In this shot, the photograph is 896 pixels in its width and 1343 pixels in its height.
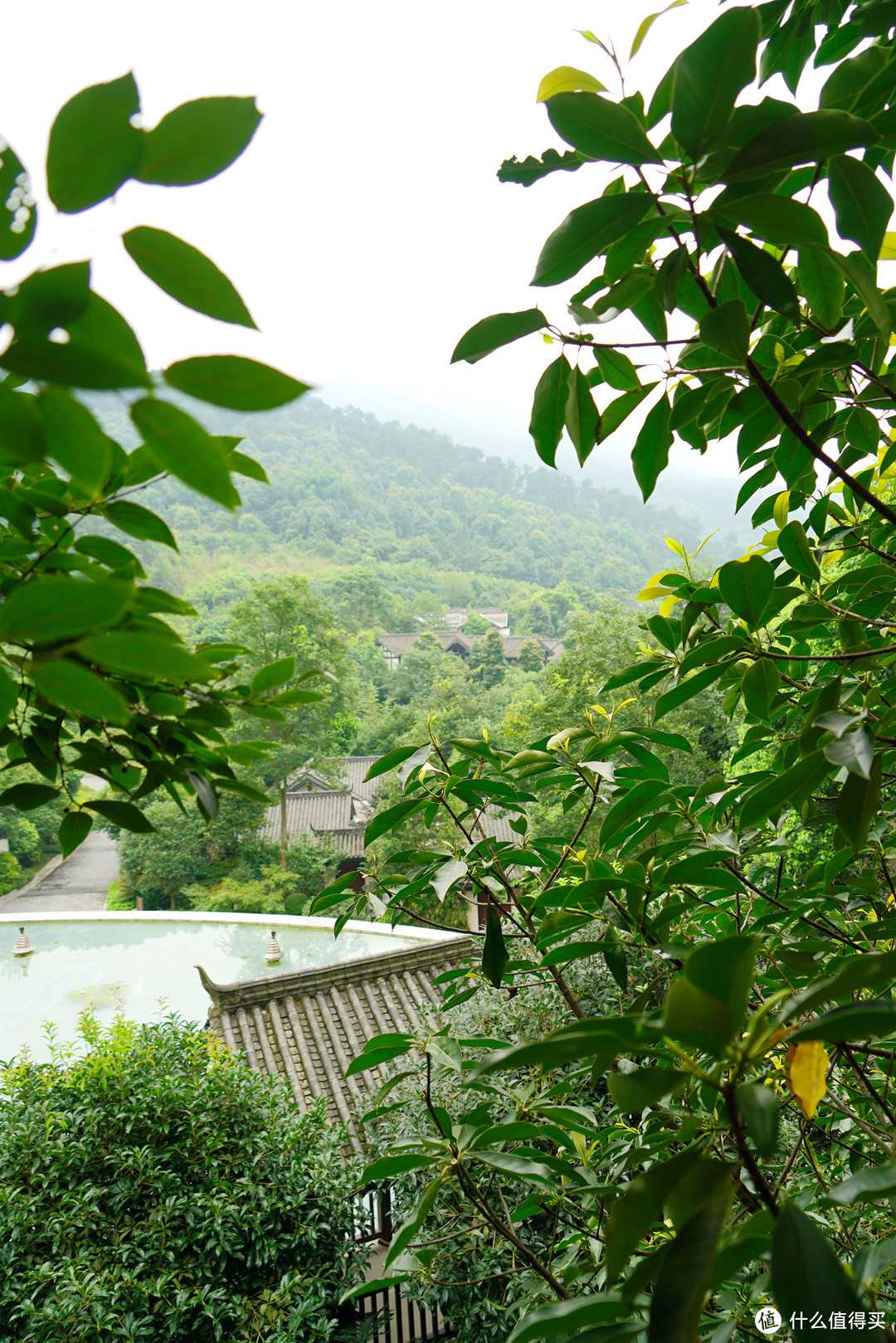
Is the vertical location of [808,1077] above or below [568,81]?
below

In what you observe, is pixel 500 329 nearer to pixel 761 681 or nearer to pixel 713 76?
pixel 713 76

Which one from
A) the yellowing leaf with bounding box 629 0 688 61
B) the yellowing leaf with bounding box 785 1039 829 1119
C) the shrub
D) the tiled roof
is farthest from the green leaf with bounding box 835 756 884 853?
the tiled roof

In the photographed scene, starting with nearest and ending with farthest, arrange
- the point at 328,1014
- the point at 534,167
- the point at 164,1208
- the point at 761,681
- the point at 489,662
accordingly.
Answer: the point at 534,167 → the point at 761,681 → the point at 164,1208 → the point at 328,1014 → the point at 489,662

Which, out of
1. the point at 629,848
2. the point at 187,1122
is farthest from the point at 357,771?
the point at 629,848

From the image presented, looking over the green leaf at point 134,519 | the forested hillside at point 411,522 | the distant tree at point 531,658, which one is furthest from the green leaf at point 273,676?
the forested hillside at point 411,522

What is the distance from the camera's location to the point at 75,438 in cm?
23

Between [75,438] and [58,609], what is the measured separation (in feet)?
0.20

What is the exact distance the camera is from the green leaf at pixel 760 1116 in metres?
Answer: 0.24

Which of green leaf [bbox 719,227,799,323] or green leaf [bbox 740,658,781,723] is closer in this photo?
green leaf [bbox 719,227,799,323]

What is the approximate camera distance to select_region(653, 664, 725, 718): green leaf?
0.66 m

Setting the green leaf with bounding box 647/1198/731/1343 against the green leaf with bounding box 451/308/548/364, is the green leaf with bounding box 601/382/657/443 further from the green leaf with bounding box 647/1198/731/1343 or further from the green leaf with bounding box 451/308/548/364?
the green leaf with bounding box 647/1198/731/1343

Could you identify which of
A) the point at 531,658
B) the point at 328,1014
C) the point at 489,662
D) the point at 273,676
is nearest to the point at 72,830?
the point at 273,676

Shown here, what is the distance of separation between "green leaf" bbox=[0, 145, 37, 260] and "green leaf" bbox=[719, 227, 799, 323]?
323mm

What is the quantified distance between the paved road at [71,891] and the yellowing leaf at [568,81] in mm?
13480
